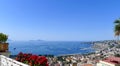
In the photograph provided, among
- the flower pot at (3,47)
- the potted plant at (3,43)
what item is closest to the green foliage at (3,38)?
the potted plant at (3,43)

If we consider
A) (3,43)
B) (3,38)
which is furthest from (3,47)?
(3,38)

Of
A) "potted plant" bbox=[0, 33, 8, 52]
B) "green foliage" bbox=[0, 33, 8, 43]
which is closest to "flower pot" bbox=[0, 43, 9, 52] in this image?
"potted plant" bbox=[0, 33, 8, 52]

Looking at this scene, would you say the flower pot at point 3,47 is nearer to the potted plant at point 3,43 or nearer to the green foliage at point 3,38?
the potted plant at point 3,43

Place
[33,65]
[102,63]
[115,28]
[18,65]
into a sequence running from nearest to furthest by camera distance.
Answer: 1. [18,65]
2. [33,65]
3. [102,63]
4. [115,28]

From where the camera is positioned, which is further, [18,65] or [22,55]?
[22,55]

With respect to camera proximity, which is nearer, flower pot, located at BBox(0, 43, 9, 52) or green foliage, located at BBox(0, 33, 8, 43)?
flower pot, located at BBox(0, 43, 9, 52)

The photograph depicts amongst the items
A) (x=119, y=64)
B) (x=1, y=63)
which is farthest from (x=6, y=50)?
(x=119, y=64)

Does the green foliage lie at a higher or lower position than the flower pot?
higher

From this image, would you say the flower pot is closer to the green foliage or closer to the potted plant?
the potted plant

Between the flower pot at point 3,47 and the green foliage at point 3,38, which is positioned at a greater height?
the green foliage at point 3,38

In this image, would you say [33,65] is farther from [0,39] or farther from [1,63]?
[0,39]

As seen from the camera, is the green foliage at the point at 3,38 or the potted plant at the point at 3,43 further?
the green foliage at the point at 3,38
